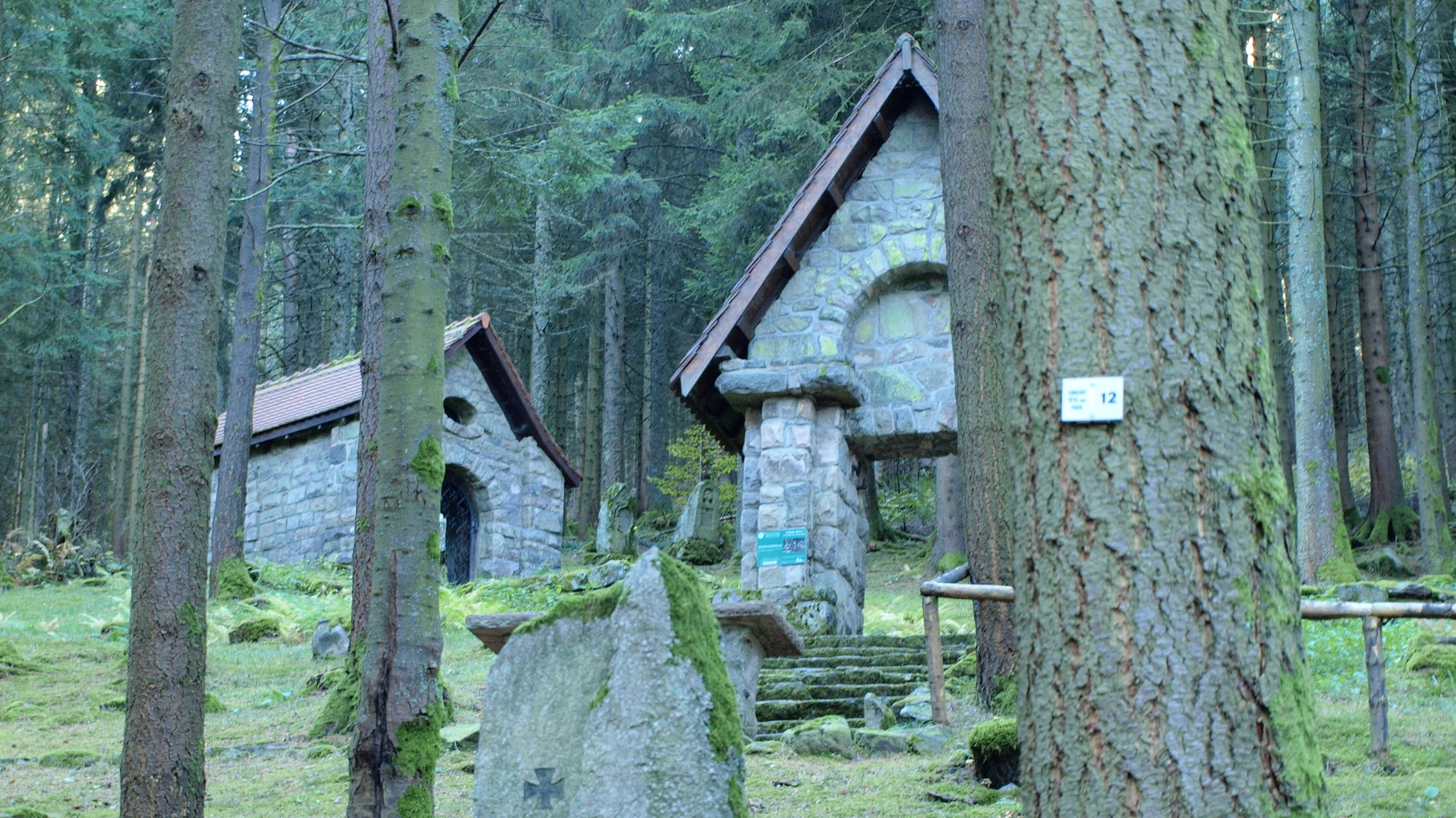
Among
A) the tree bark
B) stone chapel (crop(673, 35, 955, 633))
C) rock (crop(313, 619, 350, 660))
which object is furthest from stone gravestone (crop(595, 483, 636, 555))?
rock (crop(313, 619, 350, 660))

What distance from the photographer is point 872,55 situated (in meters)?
19.8

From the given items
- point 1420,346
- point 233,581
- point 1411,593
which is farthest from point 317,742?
point 1420,346

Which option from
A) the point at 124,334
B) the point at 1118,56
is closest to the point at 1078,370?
the point at 1118,56

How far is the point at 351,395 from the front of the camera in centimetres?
1875

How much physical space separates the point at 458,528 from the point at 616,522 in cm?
277

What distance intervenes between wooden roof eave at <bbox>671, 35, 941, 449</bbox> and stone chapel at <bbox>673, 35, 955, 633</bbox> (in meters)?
0.02

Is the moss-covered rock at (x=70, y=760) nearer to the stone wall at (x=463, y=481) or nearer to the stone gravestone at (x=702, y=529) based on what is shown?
the stone wall at (x=463, y=481)

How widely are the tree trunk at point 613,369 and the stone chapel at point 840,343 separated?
43.6ft

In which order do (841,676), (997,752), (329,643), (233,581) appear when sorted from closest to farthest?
1. (997,752)
2. (841,676)
3. (329,643)
4. (233,581)

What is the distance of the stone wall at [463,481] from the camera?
18.6m

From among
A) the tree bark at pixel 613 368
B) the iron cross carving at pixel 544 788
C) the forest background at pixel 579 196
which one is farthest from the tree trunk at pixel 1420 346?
the tree bark at pixel 613 368

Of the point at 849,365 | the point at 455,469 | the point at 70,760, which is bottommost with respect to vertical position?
the point at 70,760

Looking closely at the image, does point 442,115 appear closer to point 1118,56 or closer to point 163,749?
point 163,749

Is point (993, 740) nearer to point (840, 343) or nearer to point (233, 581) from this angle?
point (840, 343)
